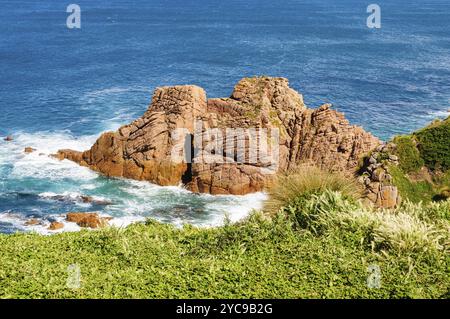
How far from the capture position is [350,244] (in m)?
13.4

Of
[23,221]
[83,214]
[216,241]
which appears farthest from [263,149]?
[216,241]

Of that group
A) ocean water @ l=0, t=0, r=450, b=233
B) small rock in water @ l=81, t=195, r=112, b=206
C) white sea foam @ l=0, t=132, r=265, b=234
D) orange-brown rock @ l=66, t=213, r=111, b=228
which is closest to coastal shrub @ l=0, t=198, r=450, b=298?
orange-brown rock @ l=66, t=213, r=111, b=228

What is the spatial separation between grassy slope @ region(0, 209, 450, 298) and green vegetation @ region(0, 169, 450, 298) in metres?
0.03

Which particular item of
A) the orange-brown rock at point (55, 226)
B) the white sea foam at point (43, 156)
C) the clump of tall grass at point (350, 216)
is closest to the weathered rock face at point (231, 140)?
the white sea foam at point (43, 156)

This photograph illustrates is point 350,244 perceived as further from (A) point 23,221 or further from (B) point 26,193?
(B) point 26,193

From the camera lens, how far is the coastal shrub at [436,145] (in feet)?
128

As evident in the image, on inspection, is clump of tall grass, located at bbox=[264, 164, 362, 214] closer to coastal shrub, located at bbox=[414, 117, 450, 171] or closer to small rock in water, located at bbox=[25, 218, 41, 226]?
coastal shrub, located at bbox=[414, 117, 450, 171]

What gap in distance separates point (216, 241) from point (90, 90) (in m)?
64.8

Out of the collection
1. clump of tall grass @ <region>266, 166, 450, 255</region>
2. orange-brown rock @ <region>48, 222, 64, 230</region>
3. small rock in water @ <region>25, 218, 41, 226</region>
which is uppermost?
clump of tall grass @ <region>266, 166, 450, 255</region>

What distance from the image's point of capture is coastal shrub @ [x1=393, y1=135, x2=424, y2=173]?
126 ft

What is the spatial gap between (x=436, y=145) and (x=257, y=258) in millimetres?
31726

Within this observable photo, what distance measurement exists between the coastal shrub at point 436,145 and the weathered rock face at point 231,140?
424 centimetres

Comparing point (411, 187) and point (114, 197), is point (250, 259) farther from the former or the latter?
point (114, 197)
